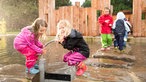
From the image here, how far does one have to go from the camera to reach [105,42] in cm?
891

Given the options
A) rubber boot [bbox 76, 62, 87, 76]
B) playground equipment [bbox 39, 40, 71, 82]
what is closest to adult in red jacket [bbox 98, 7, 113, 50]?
rubber boot [bbox 76, 62, 87, 76]

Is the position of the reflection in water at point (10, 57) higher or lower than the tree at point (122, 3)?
lower

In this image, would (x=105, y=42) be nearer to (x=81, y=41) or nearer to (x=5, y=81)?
(x=81, y=41)

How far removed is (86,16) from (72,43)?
33.4ft

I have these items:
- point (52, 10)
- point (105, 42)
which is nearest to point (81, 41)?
point (105, 42)

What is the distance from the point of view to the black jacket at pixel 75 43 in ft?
16.2

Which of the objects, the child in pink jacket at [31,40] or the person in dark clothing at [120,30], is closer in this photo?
the child in pink jacket at [31,40]

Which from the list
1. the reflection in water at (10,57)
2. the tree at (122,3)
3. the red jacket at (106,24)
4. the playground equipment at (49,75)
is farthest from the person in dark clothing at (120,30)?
the tree at (122,3)

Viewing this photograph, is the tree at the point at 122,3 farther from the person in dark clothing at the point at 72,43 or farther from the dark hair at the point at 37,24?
the dark hair at the point at 37,24

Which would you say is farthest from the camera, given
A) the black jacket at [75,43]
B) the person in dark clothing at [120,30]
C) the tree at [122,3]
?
the tree at [122,3]

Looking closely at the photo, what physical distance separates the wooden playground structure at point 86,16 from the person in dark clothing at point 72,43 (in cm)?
926

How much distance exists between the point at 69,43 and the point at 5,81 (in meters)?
1.15

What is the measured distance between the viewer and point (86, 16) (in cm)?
1507

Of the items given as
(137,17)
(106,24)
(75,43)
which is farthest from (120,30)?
(137,17)
